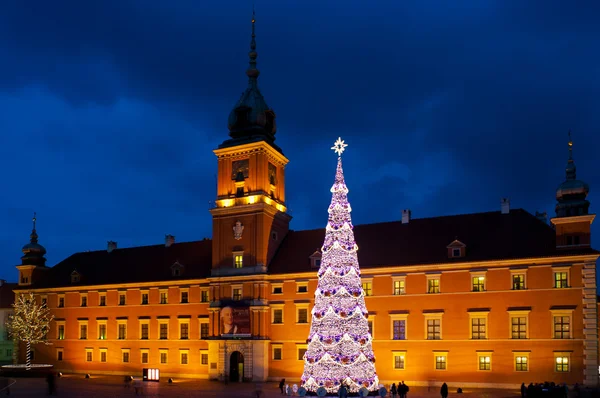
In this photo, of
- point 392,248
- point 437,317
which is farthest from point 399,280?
point 437,317

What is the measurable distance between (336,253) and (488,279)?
1511cm

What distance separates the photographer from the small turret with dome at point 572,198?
143 ft

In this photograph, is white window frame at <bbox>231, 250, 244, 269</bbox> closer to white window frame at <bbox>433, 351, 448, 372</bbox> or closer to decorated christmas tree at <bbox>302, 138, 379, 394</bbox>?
white window frame at <bbox>433, 351, 448, 372</bbox>

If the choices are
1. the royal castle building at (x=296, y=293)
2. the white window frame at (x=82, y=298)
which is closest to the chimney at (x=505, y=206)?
the royal castle building at (x=296, y=293)

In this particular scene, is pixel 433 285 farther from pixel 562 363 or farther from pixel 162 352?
pixel 162 352

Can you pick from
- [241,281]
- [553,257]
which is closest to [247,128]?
[241,281]

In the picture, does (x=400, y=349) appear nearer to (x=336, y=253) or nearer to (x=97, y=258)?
(x=336, y=253)

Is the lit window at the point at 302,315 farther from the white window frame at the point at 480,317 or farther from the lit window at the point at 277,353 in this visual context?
the white window frame at the point at 480,317

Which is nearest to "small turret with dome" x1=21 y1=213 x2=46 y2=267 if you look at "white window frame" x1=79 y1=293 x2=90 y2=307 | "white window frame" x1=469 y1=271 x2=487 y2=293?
"white window frame" x1=79 y1=293 x2=90 y2=307

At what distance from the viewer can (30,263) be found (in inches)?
2729

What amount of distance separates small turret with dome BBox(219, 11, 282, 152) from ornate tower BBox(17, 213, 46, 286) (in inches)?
1067

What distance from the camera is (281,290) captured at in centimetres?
5262

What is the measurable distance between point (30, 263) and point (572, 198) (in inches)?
2128

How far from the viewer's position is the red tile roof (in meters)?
46.1
